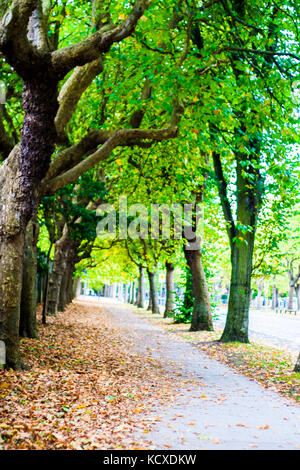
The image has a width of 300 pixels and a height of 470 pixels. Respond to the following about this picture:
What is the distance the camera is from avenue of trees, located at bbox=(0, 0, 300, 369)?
286 inches

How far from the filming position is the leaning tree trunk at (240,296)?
14234mm

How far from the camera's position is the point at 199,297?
61.4ft

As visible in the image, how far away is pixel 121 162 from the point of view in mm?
16719

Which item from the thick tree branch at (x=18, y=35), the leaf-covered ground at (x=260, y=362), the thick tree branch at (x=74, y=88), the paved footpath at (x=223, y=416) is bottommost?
the leaf-covered ground at (x=260, y=362)

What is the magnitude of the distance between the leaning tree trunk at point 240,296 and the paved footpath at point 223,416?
401 cm

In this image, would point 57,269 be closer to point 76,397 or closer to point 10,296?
point 10,296

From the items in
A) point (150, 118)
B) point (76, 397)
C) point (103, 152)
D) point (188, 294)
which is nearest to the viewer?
point (76, 397)

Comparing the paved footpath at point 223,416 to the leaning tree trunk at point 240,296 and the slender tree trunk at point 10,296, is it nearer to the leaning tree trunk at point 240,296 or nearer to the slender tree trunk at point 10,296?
the slender tree trunk at point 10,296

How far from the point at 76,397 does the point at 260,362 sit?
6.00 meters

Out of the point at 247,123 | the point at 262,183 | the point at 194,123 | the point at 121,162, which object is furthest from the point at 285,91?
the point at 121,162

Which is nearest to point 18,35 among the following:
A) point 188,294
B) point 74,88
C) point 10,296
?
point 74,88

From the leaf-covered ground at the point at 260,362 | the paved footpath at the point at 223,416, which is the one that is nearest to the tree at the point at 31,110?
the paved footpath at the point at 223,416

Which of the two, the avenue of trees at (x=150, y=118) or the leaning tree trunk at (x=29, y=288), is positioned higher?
the avenue of trees at (x=150, y=118)

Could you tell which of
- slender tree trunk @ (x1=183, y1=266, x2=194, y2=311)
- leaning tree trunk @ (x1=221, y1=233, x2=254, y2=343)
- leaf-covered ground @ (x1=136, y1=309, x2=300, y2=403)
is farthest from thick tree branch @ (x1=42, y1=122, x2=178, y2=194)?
slender tree trunk @ (x1=183, y1=266, x2=194, y2=311)
